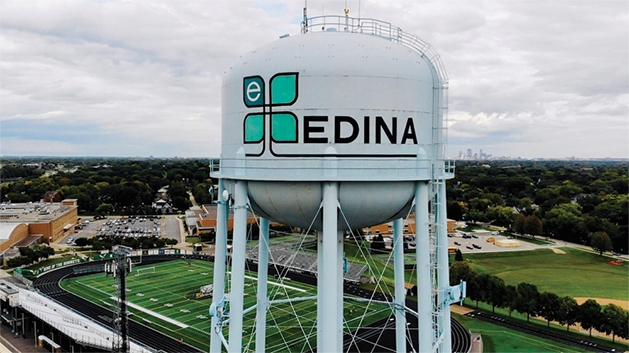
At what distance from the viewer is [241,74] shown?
1062 cm

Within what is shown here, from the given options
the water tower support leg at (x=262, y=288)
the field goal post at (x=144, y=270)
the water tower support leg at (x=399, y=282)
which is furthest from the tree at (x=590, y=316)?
the field goal post at (x=144, y=270)

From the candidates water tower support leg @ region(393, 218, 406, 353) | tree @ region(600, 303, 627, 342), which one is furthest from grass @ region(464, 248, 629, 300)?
water tower support leg @ region(393, 218, 406, 353)

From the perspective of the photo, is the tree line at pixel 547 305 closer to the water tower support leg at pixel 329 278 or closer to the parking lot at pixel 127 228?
the water tower support leg at pixel 329 278

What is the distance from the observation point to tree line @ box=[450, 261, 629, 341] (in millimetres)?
29359

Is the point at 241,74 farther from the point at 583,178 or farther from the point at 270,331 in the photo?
the point at 583,178

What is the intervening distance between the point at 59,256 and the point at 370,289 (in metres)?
34.4

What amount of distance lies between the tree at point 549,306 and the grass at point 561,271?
27.9ft

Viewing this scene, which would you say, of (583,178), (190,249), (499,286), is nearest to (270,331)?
(499,286)

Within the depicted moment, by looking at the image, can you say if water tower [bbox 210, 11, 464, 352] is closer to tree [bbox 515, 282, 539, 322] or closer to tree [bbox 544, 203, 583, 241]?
tree [bbox 515, 282, 539, 322]

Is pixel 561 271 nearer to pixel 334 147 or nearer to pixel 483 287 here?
pixel 483 287

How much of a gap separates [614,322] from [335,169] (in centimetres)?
2804

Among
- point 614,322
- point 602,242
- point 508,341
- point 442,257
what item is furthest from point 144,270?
point 602,242

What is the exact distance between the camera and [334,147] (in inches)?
378

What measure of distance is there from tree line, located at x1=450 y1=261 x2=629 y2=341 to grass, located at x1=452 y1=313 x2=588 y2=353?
85.6 inches
